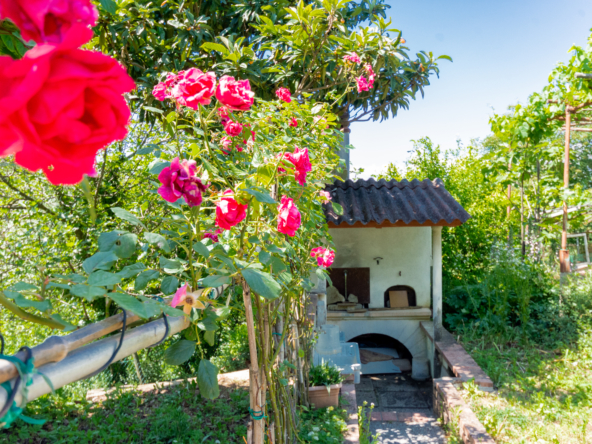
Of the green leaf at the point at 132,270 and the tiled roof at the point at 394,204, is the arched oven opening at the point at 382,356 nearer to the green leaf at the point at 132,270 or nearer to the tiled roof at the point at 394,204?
the tiled roof at the point at 394,204

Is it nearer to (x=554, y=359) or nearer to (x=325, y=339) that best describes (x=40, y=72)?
(x=325, y=339)

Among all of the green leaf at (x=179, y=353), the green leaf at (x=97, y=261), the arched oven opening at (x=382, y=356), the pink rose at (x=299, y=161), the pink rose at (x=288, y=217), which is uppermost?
the pink rose at (x=299, y=161)

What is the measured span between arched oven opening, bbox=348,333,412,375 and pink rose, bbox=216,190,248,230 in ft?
18.2

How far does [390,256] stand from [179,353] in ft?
18.6

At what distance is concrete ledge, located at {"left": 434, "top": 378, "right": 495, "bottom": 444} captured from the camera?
10.7 feet

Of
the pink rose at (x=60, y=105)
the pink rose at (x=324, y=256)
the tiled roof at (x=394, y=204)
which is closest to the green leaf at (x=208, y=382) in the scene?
the pink rose at (x=60, y=105)

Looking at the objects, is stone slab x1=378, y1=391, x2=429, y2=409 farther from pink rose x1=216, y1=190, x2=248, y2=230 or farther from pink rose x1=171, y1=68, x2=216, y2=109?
pink rose x1=171, y1=68, x2=216, y2=109

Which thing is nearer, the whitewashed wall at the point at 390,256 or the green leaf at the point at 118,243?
the green leaf at the point at 118,243

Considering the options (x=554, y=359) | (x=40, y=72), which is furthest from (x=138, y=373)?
(x=554, y=359)

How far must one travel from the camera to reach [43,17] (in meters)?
0.34

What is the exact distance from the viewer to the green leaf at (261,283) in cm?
103

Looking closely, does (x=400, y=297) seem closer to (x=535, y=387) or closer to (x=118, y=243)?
(x=535, y=387)

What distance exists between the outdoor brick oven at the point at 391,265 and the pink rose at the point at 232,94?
459 cm

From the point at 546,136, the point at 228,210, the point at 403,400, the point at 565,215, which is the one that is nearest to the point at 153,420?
the point at 228,210
